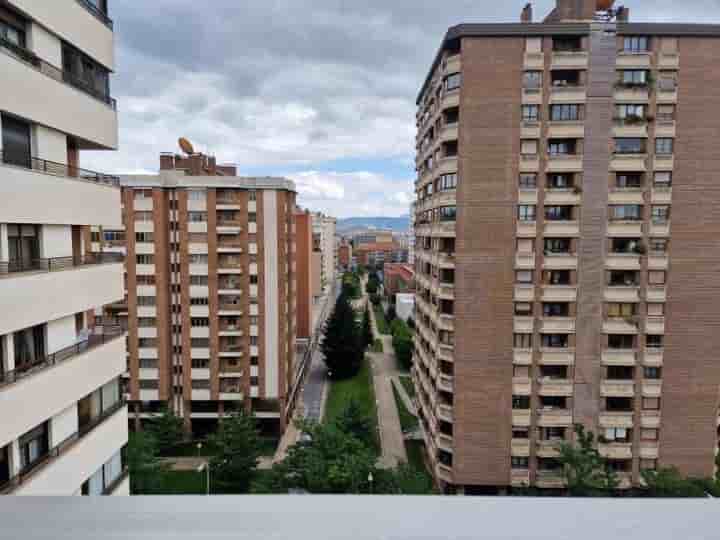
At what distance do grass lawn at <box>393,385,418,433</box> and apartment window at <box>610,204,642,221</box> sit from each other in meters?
9.98

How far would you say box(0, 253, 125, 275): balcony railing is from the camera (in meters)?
2.66

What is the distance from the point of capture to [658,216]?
9.91 metres

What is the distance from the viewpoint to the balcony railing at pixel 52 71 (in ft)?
8.57

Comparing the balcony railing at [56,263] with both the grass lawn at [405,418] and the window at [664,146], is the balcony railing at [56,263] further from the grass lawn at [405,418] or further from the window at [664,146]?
the grass lawn at [405,418]

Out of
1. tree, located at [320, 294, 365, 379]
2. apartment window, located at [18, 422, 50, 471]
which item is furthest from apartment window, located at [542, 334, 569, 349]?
tree, located at [320, 294, 365, 379]

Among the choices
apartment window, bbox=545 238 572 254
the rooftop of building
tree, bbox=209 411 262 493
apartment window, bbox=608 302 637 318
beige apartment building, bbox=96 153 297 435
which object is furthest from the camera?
beige apartment building, bbox=96 153 297 435

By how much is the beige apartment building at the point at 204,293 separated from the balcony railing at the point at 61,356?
37.2 feet

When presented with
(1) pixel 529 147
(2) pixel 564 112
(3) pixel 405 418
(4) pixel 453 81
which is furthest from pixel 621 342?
(3) pixel 405 418

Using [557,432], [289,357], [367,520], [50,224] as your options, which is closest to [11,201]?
[50,224]

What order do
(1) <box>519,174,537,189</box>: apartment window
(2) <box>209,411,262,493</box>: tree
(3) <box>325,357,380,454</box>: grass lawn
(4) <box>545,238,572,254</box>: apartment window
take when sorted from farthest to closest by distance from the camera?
1. (3) <box>325,357,380,454</box>: grass lawn
2. (2) <box>209,411,262,493</box>: tree
3. (4) <box>545,238,572,254</box>: apartment window
4. (1) <box>519,174,537,189</box>: apartment window

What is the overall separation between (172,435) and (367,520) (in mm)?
14931

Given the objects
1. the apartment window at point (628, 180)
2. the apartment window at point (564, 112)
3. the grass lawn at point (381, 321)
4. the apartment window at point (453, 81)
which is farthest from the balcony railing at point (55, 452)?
the grass lawn at point (381, 321)

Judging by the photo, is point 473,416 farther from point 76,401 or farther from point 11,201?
point 11,201

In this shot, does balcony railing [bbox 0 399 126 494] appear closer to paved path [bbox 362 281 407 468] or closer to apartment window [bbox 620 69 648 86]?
paved path [bbox 362 281 407 468]
